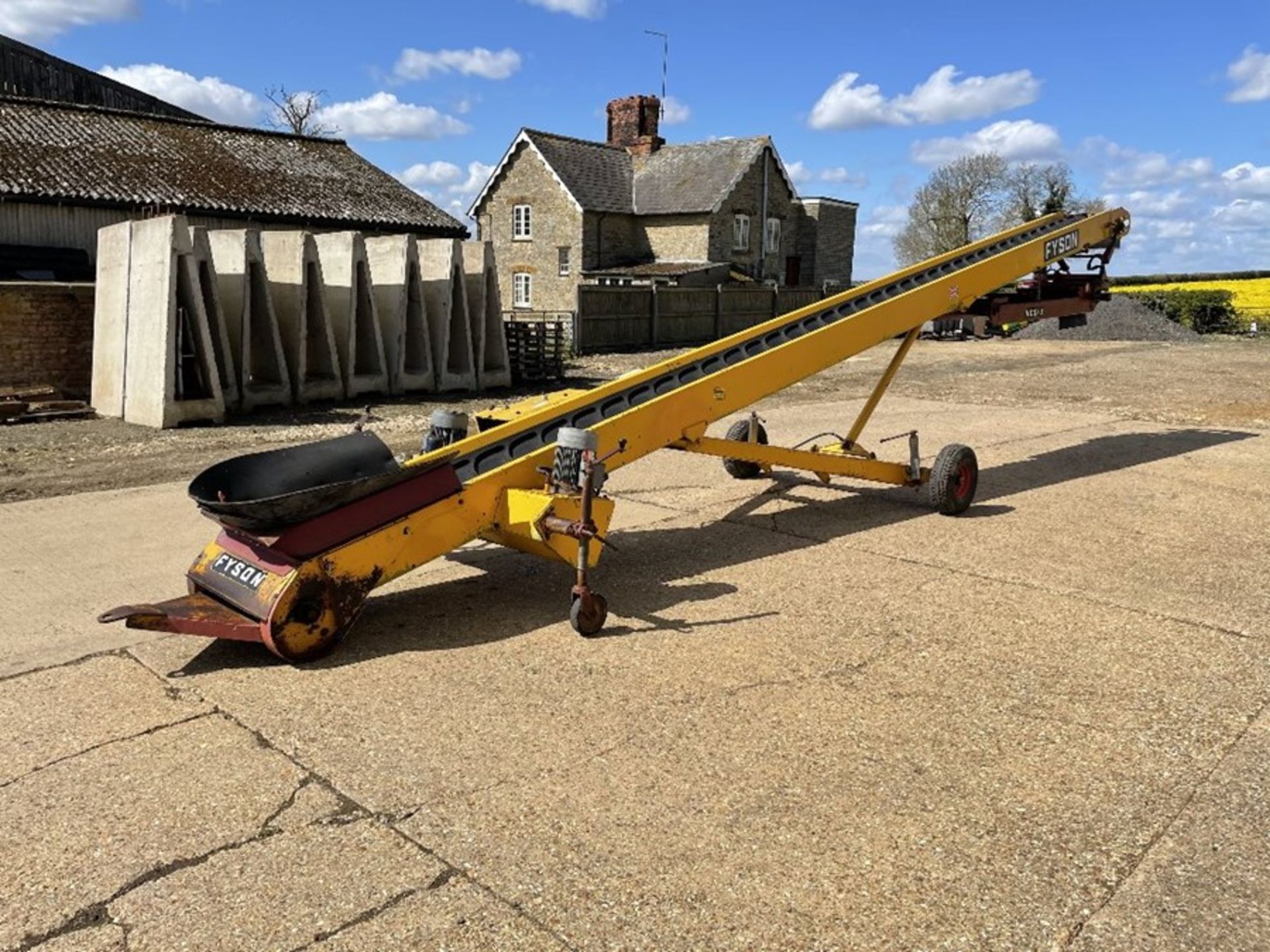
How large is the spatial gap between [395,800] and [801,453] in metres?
4.61

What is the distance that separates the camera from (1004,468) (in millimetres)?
10188

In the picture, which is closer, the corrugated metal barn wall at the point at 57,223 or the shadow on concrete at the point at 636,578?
the shadow on concrete at the point at 636,578

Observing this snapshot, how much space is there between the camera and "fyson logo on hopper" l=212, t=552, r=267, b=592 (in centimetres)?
447

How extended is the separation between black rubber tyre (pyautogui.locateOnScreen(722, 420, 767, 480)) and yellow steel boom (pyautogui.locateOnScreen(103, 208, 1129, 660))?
0.81 feet

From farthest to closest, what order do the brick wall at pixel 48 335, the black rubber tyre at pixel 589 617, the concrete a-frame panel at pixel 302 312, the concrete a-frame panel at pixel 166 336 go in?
1. the concrete a-frame panel at pixel 302 312
2. the brick wall at pixel 48 335
3. the concrete a-frame panel at pixel 166 336
4. the black rubber tyre at pixel 589 617

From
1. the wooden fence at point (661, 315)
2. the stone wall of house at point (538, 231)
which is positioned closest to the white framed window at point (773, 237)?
the wooden fence at point (661, 315)

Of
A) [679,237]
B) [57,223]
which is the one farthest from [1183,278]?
[57,223]

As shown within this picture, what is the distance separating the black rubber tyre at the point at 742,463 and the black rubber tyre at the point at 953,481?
67.9 inches

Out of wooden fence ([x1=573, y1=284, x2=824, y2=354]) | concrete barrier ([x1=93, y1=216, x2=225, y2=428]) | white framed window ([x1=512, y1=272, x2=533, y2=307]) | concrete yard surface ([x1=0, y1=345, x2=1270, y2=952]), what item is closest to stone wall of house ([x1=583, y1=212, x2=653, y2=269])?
white framed window ([x1=512, y1=272, x2=533, y2=307])

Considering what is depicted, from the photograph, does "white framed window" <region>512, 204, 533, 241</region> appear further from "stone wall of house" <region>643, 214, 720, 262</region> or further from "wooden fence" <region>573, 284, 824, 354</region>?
"wooden fence" <region>573, 284, 824, 354</region>

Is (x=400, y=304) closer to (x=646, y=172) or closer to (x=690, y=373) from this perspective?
(x=690, y=373)

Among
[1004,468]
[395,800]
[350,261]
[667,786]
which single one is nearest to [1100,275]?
[1004,468]

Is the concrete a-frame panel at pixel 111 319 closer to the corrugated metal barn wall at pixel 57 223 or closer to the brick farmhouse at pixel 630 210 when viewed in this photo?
the corrugated metal barn wall at pixel 57 223

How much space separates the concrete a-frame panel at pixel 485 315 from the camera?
1658 cm
